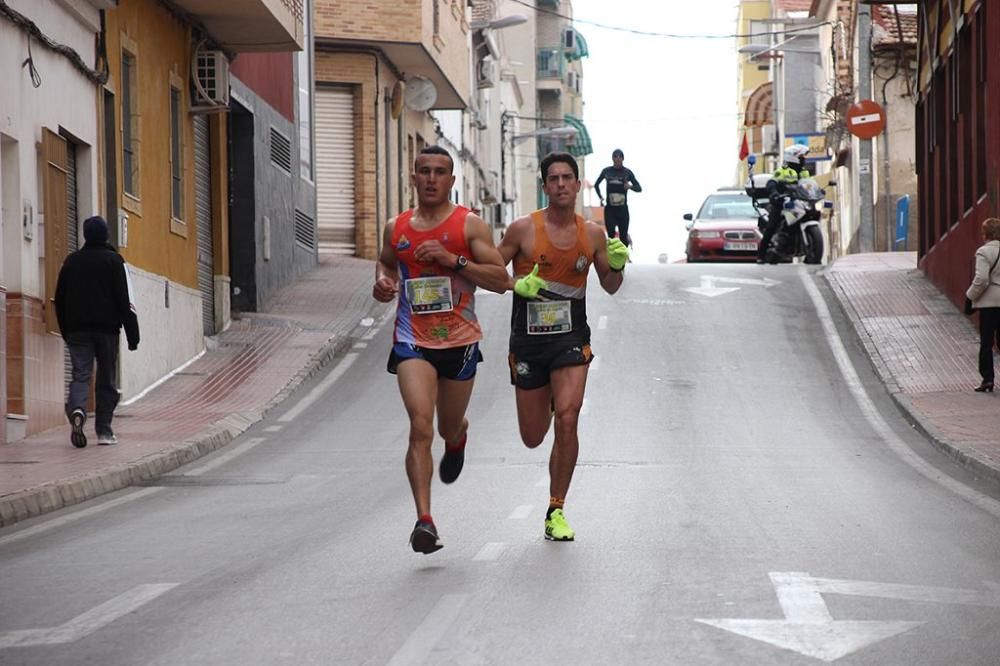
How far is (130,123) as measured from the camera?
2283 centimetres

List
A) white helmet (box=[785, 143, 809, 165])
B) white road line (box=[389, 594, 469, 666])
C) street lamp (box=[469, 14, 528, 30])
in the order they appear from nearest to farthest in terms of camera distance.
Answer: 1. white road line (box=[389, 594, 469, 666])
2. white helmet (box=[785, 143, 809, 165])
3. street lamp (box=[469, 14, 528, 30])

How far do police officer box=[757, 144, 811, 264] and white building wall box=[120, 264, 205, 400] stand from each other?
12317mm

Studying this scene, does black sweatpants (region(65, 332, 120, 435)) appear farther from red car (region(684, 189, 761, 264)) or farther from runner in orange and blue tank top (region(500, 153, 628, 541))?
red car (region(684, 189, 761, 264))

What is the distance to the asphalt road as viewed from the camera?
691 cm

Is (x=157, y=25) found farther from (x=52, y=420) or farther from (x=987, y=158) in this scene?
(x=987, y=158)

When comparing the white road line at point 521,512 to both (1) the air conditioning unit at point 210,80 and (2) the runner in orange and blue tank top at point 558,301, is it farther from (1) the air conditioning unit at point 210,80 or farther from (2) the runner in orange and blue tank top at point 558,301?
(1) the air conditioning unit at point 210,80

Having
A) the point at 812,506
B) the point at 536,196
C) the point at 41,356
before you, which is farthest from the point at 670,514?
the point at 536,196

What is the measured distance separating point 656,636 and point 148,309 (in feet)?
54.1

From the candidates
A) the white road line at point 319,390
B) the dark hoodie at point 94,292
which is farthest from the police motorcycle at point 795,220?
the dark hoodie at point 94,292

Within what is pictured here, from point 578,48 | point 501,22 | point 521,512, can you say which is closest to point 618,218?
point 521,512

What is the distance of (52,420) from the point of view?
61.3 ft

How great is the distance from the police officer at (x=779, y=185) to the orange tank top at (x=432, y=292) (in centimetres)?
2493

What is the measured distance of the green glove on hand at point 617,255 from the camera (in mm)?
10141

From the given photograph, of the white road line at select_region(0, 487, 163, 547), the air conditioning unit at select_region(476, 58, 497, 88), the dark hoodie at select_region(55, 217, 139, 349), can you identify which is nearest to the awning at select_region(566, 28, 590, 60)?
the air conditioning unit at select_region(476, 58, 497, 88)
